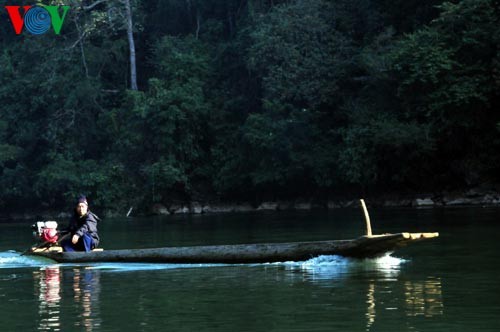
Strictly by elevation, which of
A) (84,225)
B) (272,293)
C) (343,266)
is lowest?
(272,293)

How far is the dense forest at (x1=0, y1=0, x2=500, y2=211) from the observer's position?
3847cm

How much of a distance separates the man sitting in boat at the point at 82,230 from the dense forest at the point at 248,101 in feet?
64.9

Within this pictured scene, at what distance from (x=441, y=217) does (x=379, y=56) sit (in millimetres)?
11753

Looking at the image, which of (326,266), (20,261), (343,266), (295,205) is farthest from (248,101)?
(343,266)

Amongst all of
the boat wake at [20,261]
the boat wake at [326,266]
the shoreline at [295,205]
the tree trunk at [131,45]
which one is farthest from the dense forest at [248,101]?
the boat wake at [326,266]

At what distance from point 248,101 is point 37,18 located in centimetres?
1202

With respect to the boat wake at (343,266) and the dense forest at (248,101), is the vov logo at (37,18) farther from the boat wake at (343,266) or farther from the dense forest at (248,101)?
the boat wake at (343,266)

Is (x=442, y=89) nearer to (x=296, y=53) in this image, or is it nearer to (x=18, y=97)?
(x=296, y=53)

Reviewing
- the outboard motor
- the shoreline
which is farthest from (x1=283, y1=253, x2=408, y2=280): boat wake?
the shoreline

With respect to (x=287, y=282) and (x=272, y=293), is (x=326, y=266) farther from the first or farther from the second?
(x=272, y=293)

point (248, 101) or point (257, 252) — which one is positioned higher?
point (248, 101)

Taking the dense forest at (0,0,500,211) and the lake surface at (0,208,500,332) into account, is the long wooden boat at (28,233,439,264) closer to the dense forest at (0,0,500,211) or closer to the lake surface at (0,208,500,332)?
the lake surface at (0,208,500,332)

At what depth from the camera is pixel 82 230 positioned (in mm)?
19922

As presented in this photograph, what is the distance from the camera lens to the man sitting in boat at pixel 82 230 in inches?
776
